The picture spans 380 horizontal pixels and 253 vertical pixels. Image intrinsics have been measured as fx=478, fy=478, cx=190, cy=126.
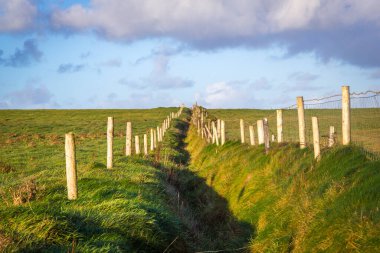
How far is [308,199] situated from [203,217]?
4.70 m

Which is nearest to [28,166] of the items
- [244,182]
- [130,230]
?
[244,182]

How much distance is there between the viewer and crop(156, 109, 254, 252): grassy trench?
10.0 meters

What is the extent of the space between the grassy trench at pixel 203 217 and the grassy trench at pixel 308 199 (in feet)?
0.94

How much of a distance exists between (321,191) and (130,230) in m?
3.62

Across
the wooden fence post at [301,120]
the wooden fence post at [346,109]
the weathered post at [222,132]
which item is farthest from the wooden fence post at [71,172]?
the weathered post at [222,132]

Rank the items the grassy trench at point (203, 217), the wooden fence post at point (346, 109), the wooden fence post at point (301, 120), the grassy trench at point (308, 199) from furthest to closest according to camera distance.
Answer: the wooden fence post at point (301, 120) → the wooden fence post at point (346, 109) → the grassy trench at point (203, 217) → the grassy trench at point (308, 199)

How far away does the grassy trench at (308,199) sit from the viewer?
265 inches

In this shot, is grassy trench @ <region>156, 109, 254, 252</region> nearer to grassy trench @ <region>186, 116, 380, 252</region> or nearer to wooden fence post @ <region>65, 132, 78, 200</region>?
grassy trench @ <region>186, 116, 380, 252</region>

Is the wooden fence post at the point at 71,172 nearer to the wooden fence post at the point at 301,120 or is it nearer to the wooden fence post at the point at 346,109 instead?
the wooden fence post at the point at 346,109

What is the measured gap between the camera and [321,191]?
8.87 m

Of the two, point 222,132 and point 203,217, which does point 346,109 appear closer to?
point 203,217

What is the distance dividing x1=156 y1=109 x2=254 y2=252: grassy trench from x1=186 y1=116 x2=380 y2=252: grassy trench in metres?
0.29

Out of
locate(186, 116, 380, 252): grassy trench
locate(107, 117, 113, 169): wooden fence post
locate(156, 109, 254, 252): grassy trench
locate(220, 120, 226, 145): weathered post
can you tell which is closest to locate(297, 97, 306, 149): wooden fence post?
locate(186, 116, 380, 252): grassy trench

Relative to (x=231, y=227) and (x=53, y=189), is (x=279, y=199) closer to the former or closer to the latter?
(x=231, y=227)
